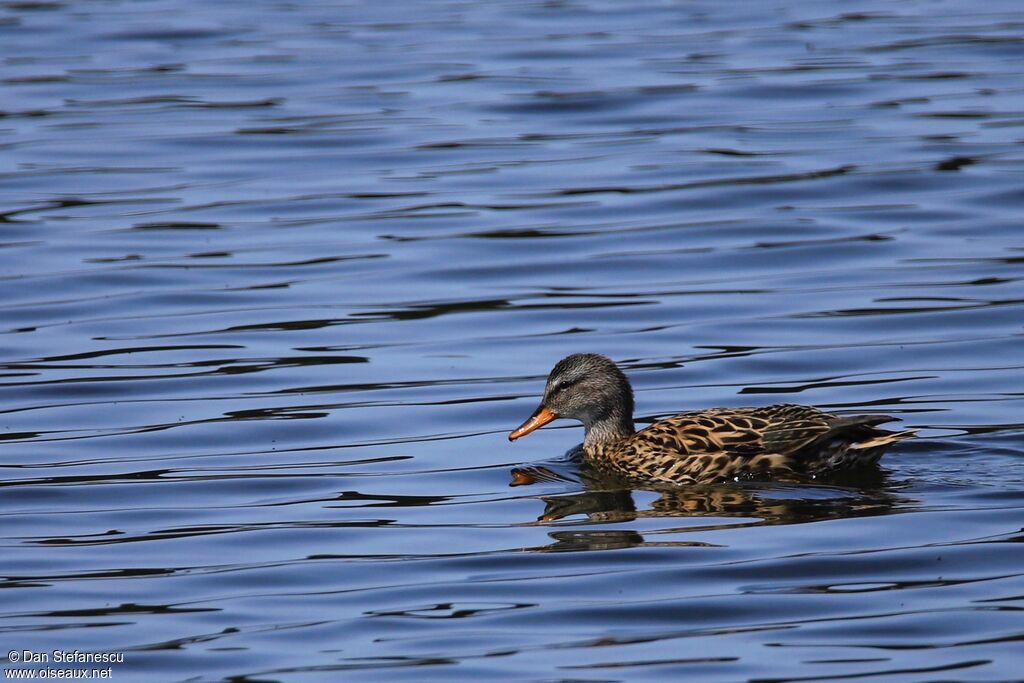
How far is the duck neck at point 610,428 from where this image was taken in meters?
11.8

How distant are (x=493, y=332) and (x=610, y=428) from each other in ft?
10.7

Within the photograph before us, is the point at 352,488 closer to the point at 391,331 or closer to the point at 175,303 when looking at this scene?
the point at 391,331

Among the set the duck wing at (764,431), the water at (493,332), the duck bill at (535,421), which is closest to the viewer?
the water at (493,332)

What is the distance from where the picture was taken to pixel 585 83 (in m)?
25.1

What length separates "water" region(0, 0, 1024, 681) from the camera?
8.47m

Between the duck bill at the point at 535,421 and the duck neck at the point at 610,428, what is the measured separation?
0.27 m

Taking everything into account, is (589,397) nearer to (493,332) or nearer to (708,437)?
(708,437)

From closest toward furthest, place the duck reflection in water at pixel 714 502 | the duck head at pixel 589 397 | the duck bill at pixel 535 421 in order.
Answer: the duck reflection in water at pixel 714 502
the duck bill at pixel 535 421
the duck head at pixel 589 397

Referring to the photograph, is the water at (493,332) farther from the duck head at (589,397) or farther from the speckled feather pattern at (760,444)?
the duck head at (589,397)

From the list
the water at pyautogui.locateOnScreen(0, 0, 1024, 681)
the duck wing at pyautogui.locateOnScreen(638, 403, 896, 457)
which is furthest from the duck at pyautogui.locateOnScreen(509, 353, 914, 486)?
the water at pyautogui.locateOnScreen(0, 0, 1024, 681)

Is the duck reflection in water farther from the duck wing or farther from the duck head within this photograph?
the duck head

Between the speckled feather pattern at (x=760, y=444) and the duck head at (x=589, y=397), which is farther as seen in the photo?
the duck head at (x=589, y=397)

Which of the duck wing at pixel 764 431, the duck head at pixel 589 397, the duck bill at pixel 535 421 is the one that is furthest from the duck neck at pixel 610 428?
the duck wing at pixel 764 431

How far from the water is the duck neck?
39cm
